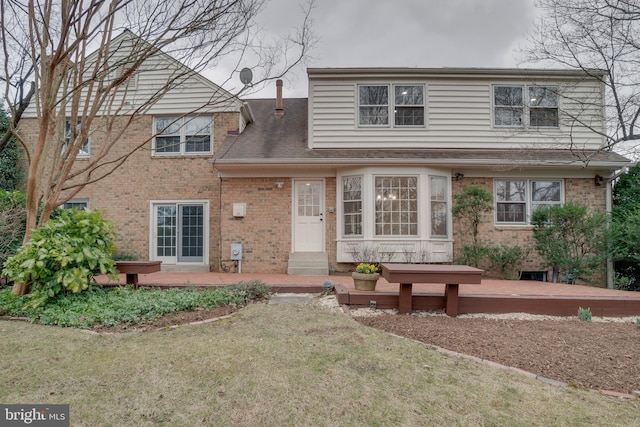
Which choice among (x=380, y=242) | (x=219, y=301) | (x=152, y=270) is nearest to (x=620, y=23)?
(x=380, y=242)

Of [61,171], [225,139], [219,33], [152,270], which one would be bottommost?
[152,270]

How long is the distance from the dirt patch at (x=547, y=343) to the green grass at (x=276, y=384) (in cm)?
34

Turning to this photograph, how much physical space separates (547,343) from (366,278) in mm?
2678

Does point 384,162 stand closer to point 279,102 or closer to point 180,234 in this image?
point 279,102

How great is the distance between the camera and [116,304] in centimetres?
509

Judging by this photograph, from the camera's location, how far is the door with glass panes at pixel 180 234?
392 inches

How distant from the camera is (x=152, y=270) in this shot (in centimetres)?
650

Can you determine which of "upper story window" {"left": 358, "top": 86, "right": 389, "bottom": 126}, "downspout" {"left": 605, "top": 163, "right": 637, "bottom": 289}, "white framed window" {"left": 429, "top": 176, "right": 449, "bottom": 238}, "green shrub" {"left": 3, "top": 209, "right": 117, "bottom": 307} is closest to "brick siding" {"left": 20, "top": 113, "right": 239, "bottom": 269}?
"upper story window" {"left": 358, "top": 86, "right": 389, "bottom": 126}

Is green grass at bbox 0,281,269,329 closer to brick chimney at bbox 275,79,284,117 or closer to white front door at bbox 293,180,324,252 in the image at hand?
white front door at bbox 293,180,324,252

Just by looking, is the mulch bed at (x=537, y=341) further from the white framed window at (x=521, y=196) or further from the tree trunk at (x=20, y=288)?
the white framed window at (x=521, y=196)

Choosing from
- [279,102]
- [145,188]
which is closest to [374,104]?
[279,102]

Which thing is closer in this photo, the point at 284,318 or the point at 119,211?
the point at 284,318

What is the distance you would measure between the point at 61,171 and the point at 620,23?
12036 mm

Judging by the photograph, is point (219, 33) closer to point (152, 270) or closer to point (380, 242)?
point (152, 270)
